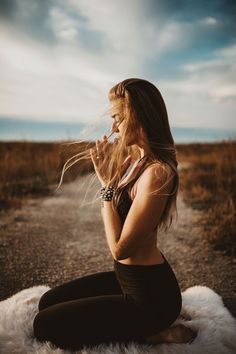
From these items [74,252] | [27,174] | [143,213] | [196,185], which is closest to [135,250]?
[143,213]

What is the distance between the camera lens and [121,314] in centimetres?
158

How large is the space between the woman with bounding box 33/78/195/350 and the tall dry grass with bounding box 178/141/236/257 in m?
2.33

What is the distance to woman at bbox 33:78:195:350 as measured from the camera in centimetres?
157

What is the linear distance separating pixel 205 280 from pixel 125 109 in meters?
2.16

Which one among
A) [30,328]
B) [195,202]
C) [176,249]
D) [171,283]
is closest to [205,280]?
[176,249]

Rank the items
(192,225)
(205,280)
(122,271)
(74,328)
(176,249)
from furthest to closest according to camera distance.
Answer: (192,225)
(176,249)
(205,280)
(122,271)
(74,328)

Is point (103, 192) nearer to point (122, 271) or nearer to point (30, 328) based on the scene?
point (122, 271)

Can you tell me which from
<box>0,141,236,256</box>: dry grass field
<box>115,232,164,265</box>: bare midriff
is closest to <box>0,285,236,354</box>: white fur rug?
<box>115,232,164,265</box>: bare midriff

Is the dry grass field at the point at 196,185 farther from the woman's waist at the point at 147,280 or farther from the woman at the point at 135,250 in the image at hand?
the woman's waist at the point at 147,280

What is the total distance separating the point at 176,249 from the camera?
157 inches

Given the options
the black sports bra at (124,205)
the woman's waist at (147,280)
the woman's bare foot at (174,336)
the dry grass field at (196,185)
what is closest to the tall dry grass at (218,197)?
the dry grass field at (196,185)

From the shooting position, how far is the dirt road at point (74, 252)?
307 cm

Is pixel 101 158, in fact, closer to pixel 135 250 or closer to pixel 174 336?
pixel 135 250

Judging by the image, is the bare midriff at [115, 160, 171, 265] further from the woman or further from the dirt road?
the dirt road
